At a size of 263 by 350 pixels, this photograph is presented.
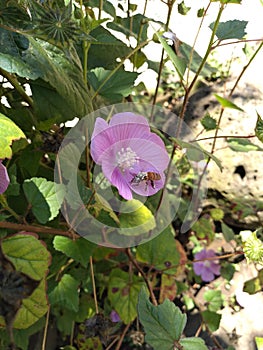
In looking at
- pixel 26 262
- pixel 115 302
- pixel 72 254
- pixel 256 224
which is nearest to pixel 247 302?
pixel 256 224

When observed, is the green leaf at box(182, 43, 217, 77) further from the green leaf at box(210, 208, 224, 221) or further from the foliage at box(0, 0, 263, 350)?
the green leaf at box(210, 208, 224, 221)

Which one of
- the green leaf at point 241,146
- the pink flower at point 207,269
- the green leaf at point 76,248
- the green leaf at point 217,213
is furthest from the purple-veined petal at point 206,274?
the green leaf at point 76,248

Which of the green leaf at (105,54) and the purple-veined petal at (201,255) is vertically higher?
the green leaf at (105,54)

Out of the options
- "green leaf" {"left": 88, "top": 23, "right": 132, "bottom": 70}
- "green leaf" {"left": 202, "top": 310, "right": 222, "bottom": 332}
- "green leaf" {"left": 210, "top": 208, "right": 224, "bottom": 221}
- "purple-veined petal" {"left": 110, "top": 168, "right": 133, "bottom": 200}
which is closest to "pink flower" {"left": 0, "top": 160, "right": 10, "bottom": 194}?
"purple-veined petal" {"left": 110, "top": 168, "right": 133, "bottom": 200}

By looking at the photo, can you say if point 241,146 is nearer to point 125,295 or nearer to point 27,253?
point 125,295

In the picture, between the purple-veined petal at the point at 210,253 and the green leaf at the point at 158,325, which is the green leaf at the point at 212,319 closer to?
the purple-veined petal at the point at 210,253
